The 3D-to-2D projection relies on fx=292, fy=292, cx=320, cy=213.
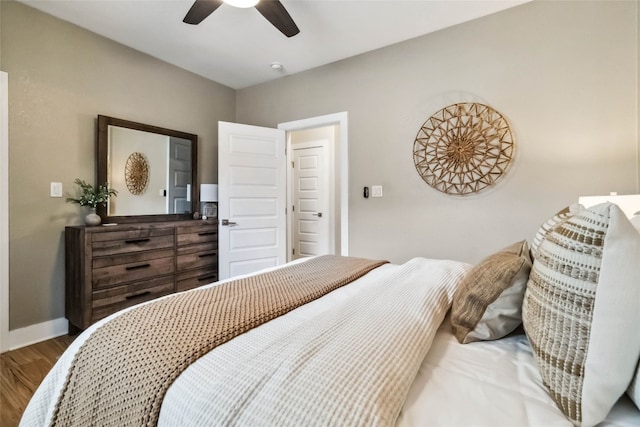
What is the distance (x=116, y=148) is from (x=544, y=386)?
11.0ft

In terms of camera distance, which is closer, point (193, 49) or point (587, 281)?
point (587, 281)

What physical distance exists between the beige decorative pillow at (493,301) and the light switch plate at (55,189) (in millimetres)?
3017

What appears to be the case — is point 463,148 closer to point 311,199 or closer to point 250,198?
point 250,198

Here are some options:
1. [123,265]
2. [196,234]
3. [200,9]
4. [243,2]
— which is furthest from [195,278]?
[243,2]

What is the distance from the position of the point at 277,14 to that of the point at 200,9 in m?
0.51

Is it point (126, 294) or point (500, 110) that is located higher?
point (500, 110)

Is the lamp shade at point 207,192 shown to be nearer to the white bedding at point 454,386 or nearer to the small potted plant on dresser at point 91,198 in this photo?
the small potted plant on dresser at point 91,198

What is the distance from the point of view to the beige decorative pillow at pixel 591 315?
0.56m

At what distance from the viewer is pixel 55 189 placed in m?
2.39

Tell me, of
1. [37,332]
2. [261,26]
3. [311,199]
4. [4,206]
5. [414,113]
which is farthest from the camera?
[311,199]

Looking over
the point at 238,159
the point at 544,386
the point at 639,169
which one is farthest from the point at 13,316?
the point at 639,169

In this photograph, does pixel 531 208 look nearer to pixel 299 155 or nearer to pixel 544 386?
pixel 544 386

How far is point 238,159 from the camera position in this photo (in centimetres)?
333

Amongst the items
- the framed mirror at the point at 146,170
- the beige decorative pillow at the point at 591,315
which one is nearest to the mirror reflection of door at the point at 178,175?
the framed mirror at the point at 146,170
